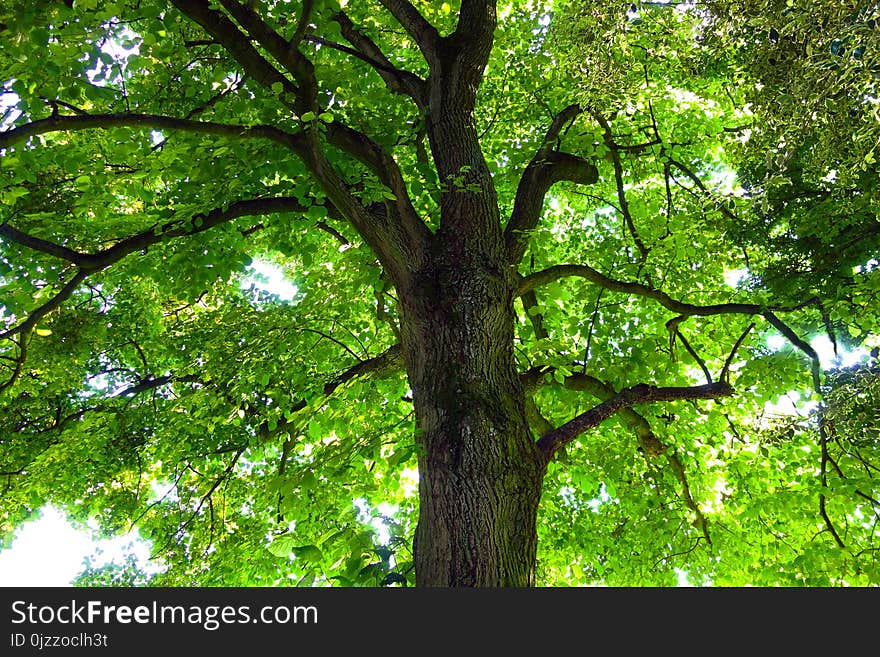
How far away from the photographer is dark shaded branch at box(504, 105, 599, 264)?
5254 mm

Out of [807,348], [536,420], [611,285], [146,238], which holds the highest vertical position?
[146,238]

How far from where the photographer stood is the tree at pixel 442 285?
3.74m

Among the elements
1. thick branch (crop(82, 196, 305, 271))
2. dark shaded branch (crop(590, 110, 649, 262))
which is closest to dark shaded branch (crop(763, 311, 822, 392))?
dark shaded branch (crop(590, 110, 649, 262))

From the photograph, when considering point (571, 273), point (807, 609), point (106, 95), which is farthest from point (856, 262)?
point (106, 95)

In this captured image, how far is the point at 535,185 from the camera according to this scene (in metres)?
5.68

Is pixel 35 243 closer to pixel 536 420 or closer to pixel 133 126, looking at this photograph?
pixel 133 126

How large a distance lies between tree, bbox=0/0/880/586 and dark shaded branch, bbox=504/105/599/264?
0.03 meters

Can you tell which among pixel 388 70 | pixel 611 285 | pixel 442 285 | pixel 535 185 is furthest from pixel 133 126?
pixel 611 285

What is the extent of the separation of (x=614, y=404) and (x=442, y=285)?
148 cm

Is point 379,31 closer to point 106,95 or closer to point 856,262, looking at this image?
point 106,95

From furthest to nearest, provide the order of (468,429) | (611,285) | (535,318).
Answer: (535,318)
(611,285)
(468,429)

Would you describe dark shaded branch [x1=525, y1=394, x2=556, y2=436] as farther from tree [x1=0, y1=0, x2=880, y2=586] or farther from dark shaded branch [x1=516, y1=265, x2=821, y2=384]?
dark shaded branch [x1=516, y1=265, x2=821, y2=384]

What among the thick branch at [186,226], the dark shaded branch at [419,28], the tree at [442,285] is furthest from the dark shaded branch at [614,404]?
the dark shaded branch at [419,28]

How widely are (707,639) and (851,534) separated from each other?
23.2ft
